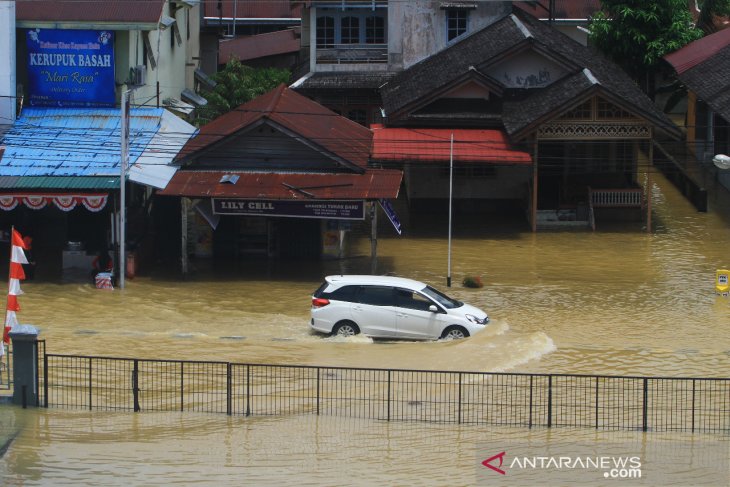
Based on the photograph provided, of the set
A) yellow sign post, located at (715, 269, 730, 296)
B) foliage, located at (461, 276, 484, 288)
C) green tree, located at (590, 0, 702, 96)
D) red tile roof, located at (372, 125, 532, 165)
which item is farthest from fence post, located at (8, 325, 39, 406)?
green tree, located at (590, 0, 702, 96)

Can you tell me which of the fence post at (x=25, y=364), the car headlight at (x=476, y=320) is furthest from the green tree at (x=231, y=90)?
the fence post at (x=25, y=364)

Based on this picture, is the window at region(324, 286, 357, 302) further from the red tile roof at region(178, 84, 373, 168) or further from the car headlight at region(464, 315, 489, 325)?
the red tile roof at region(178, 84, 373, 168)

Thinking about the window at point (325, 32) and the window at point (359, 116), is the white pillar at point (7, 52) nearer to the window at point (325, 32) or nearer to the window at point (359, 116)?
the window at point (359, 116)

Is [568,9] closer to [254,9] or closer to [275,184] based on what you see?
[254,9]

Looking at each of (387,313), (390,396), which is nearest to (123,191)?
(387,313)

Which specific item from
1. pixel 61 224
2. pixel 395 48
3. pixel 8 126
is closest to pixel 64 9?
pixel 8 126

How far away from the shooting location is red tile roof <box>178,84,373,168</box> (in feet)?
113

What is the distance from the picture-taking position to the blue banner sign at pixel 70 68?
35.5m

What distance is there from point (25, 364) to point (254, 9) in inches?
1883

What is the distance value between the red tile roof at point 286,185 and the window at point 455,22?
15876mm

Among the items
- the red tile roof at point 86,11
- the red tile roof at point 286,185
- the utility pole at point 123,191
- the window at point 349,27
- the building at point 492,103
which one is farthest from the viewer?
the window at point 349,27

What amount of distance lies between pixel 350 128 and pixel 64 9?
31.3ft

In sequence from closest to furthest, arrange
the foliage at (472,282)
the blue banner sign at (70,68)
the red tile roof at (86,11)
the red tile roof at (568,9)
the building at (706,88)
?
the foliage at (472,282) < the red tile roof at (86,11) < the blue banner sign at (70,68) < the building at (706,88) < the red tile roof at (568,9)

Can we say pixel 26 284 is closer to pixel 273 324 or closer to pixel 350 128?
pixel 273 324
